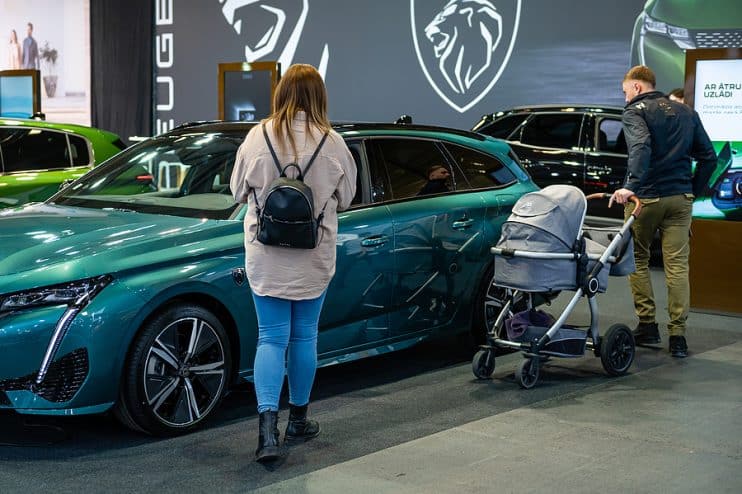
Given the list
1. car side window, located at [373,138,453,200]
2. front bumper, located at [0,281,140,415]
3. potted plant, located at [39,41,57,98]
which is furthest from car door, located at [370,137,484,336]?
potted plant, located at [39,41,57,98]

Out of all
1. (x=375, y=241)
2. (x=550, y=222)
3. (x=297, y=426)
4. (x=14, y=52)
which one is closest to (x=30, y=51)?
(x=14, y=52)

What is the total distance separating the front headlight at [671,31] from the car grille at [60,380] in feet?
29.3

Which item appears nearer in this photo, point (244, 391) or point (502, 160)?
point (244, 391)

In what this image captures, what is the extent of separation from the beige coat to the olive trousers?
9.53ft

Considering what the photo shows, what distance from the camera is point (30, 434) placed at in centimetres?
483

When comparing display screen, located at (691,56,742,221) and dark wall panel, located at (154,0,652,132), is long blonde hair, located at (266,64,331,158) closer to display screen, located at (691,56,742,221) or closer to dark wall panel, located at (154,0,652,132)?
display screen, located at (691,56,742,221)

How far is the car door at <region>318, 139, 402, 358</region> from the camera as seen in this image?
5.47 meters

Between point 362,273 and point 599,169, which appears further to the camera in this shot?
point 599,169

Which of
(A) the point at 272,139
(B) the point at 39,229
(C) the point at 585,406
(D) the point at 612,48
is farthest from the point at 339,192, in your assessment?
(D) the point at 612,48

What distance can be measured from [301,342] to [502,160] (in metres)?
2.69

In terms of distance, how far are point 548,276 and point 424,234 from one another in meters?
0.74

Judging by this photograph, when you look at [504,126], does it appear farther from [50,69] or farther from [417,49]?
[50,69]

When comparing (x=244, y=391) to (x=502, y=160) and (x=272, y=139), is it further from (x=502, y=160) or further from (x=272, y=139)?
(x=502, y=160)

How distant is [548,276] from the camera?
5.82m
